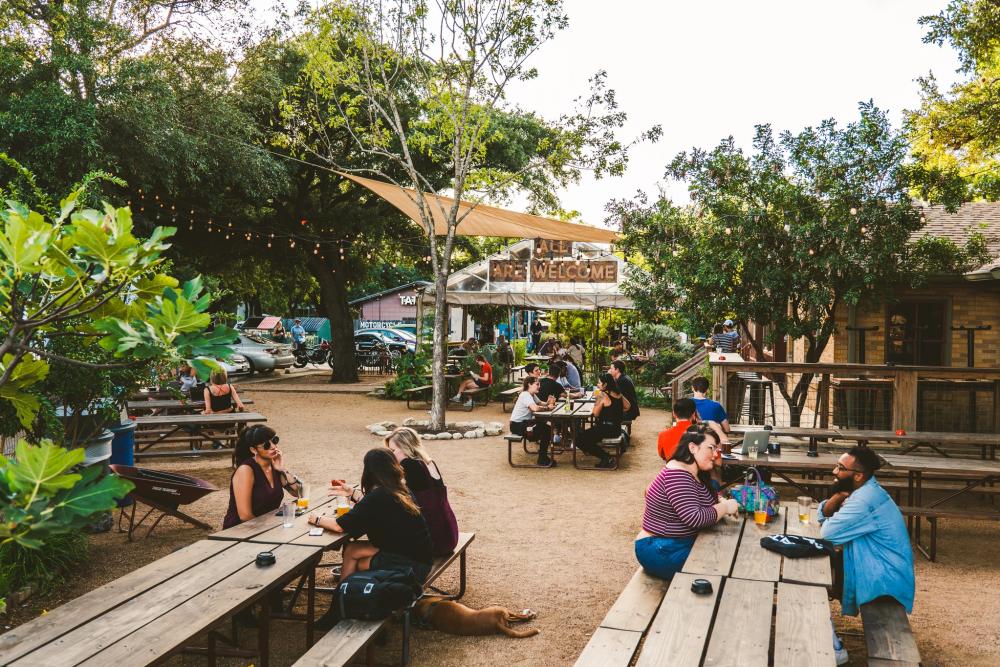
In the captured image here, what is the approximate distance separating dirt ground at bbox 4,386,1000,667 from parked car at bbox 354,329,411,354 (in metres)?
16.0

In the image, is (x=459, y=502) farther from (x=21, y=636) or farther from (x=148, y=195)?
(x=148, y=195)

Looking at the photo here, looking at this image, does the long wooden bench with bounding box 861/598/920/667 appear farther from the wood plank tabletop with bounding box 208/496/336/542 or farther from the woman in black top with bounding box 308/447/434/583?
the wood plank tabletop with bounding box 208/496/336/542

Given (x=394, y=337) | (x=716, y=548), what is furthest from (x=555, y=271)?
(x=394, y=337)

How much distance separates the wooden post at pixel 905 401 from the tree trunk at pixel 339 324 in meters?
15.7

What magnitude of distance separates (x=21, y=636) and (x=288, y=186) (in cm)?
1606

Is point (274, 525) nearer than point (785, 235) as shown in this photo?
Yes

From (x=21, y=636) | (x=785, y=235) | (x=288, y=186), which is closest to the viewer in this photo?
(x=21, y=636)

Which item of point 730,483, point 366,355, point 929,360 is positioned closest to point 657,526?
point 730,483

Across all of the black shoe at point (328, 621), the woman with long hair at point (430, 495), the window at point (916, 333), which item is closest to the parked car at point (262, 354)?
the window at point (916, 333)

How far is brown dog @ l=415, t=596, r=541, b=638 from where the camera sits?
4.81 metres

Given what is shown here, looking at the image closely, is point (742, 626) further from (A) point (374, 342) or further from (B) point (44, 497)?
(A) point (374, 342)

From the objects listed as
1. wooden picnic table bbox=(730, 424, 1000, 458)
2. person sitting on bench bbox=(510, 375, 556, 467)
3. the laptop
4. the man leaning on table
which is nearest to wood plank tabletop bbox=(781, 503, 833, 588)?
the man leaning on table

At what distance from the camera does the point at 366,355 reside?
81.6ft

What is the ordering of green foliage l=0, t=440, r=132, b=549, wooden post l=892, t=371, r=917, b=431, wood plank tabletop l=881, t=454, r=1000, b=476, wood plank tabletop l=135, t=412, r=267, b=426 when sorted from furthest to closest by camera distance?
wood plank tabletop l=135, t=412, r=267, b=426 < wooden post l=892, t=371, r=917, b=431 < wood plank tabletop l=881, t=454, r=1000, b=476 < green foliage l=0, t=440, r=132, b=549
